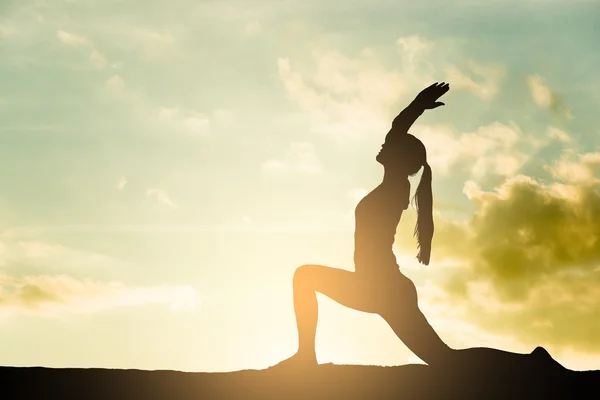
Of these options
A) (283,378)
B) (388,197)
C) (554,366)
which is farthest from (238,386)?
(554,366)

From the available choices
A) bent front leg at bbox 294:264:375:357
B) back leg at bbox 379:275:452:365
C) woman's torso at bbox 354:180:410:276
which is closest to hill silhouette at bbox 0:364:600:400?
back leg at bbox 379:275:452:365

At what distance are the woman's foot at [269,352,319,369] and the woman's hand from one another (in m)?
3.14

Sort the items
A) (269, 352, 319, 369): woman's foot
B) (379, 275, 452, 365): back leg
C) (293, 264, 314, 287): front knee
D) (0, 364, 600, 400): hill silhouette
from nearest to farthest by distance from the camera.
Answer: (0, 364, 600, 400): hill silhouette
(269, 352, 319, 369): woman's foot
(293, 264, 314, 287): front knee
(379, 275, 452, 365): back leg

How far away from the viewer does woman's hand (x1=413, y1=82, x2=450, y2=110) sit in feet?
36.9

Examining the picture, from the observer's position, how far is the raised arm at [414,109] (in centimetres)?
1124

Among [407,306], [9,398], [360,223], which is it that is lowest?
[9,398]

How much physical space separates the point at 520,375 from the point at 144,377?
4066 mm

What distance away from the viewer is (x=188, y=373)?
10.5 meters

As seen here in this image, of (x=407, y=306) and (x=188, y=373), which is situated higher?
(x=407, y=306)

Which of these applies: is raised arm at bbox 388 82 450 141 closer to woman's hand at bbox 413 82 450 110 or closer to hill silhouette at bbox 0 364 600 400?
woman's hand at bbox 413 82 450 110

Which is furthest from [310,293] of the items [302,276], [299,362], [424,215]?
[424,215]

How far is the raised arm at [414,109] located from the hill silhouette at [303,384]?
109 inches

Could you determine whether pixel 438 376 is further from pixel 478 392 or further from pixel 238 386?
pixel 238 386

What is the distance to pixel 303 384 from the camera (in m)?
10.2
